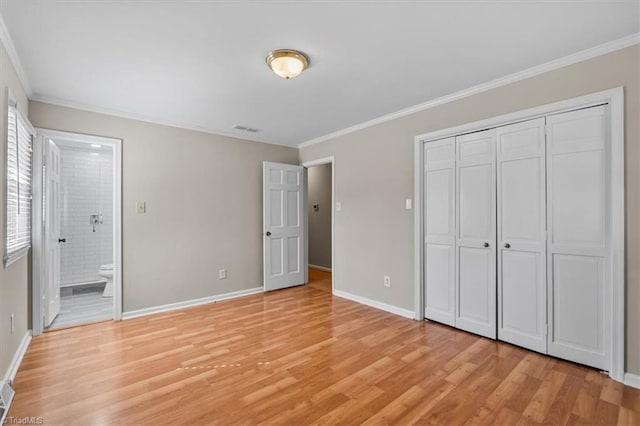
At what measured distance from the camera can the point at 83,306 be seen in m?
3.99

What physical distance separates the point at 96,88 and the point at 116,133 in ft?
2.44

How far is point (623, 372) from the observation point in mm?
2125

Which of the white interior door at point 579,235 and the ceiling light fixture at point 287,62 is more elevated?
the ceiling light fixture at point 287,62

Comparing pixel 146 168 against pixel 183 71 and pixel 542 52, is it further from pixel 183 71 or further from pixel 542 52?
pixel 542 52

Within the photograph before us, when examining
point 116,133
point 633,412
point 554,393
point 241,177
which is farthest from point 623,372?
point 116,133

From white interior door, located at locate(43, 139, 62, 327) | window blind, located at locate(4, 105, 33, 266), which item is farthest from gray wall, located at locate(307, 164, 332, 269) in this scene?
window blind, located at locate(4, 105, 33, 266)

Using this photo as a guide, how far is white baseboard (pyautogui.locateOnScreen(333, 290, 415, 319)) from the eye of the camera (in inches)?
140

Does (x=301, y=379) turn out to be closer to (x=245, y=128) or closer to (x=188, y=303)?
(x=188, y=303)

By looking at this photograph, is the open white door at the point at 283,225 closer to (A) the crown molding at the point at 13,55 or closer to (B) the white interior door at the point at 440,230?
(B) the white interior door at the point at 440,230

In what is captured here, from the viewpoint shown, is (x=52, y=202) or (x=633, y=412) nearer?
(x=633, y=412)

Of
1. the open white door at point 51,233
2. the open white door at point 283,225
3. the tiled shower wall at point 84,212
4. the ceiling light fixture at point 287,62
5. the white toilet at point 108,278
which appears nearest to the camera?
the ceiling light fixture at point 287,62

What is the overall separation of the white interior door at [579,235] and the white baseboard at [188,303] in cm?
366
